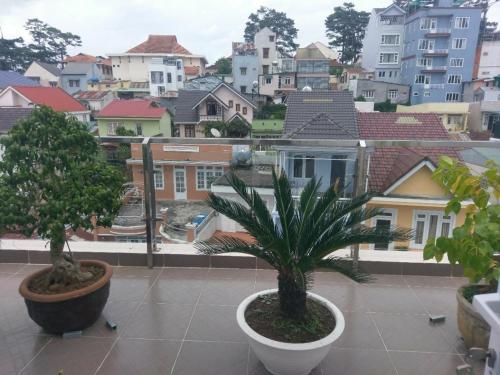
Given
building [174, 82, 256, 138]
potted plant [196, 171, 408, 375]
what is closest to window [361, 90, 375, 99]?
building [174, 82, 256, 138]

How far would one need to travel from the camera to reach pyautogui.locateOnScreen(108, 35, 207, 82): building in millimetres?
38812

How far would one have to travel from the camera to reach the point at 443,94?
A: 3048 cm

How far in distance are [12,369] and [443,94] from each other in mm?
34615

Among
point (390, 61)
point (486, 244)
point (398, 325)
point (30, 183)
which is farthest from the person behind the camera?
point (390, 61)

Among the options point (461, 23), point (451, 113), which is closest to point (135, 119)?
point (451, 113)

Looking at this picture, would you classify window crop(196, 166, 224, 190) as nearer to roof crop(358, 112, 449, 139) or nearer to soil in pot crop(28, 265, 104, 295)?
soil in pot crop(28, 265, 104, 295)

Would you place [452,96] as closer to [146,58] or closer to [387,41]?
[387,41]

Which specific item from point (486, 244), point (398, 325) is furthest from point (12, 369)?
point (486, 244)

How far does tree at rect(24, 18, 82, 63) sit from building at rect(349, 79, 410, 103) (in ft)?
111

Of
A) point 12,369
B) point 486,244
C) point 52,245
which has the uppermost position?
point 486,244

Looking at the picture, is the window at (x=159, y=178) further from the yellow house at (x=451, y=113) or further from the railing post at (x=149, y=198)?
the yellow house at (x=451, y=113)

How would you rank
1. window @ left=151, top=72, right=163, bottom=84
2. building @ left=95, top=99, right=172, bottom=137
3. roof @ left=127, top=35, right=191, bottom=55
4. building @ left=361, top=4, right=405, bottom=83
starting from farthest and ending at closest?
roof @ left=127, top=35, right=191, bottom=55 → building @ left=361, top=4, right=405, bottom=83 → window @ left=151, top=72, right=163, bottom=84 → building @ left=95, top=99, right=172, bottom=137

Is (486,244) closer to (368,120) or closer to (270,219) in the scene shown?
(270,219)

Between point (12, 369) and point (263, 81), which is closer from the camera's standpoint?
point (12, 369)
